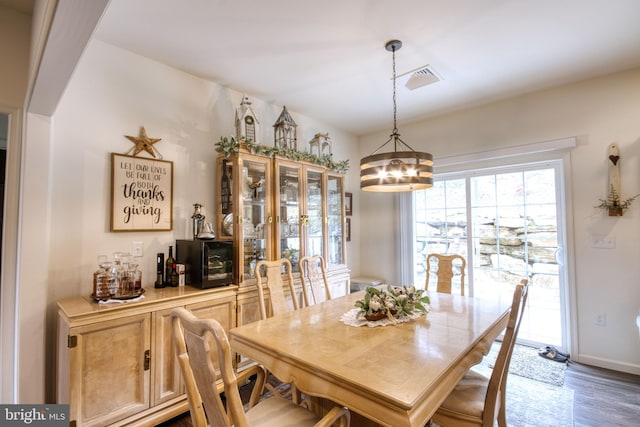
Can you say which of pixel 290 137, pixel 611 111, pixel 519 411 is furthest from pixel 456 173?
pixel 519 411

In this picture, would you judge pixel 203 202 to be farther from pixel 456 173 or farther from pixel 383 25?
pixel 456 173

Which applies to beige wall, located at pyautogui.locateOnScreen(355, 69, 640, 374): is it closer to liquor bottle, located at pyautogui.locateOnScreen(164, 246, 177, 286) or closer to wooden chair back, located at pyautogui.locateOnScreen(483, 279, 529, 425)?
wooden chair back, located at pyautogui.locateOnScreen(483, 279, 529, 425)

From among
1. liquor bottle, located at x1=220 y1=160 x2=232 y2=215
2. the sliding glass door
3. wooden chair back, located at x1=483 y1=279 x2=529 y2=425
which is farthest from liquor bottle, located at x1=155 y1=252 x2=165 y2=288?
the sliding glass door

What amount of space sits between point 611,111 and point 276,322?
351 cm

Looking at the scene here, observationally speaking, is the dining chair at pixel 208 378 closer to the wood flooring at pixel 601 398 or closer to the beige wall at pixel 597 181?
the wood flooring at pixel 601 398

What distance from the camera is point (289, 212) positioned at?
312 cm

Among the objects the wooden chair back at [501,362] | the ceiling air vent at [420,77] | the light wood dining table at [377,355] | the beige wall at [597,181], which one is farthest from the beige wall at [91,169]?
the beige wall at [597,181]

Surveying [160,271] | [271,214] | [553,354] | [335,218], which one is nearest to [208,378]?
[160,271]

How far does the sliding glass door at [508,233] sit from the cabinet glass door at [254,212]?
226cm

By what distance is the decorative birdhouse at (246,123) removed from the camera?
273 cm

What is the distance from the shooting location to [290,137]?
3152mm

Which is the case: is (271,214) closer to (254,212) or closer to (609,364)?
(254,212)

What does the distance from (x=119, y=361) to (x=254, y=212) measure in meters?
1.49

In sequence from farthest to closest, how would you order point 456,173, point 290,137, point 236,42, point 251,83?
1. point 456,173
2. point 290,137
3. point 251,83
4. point 236,42
